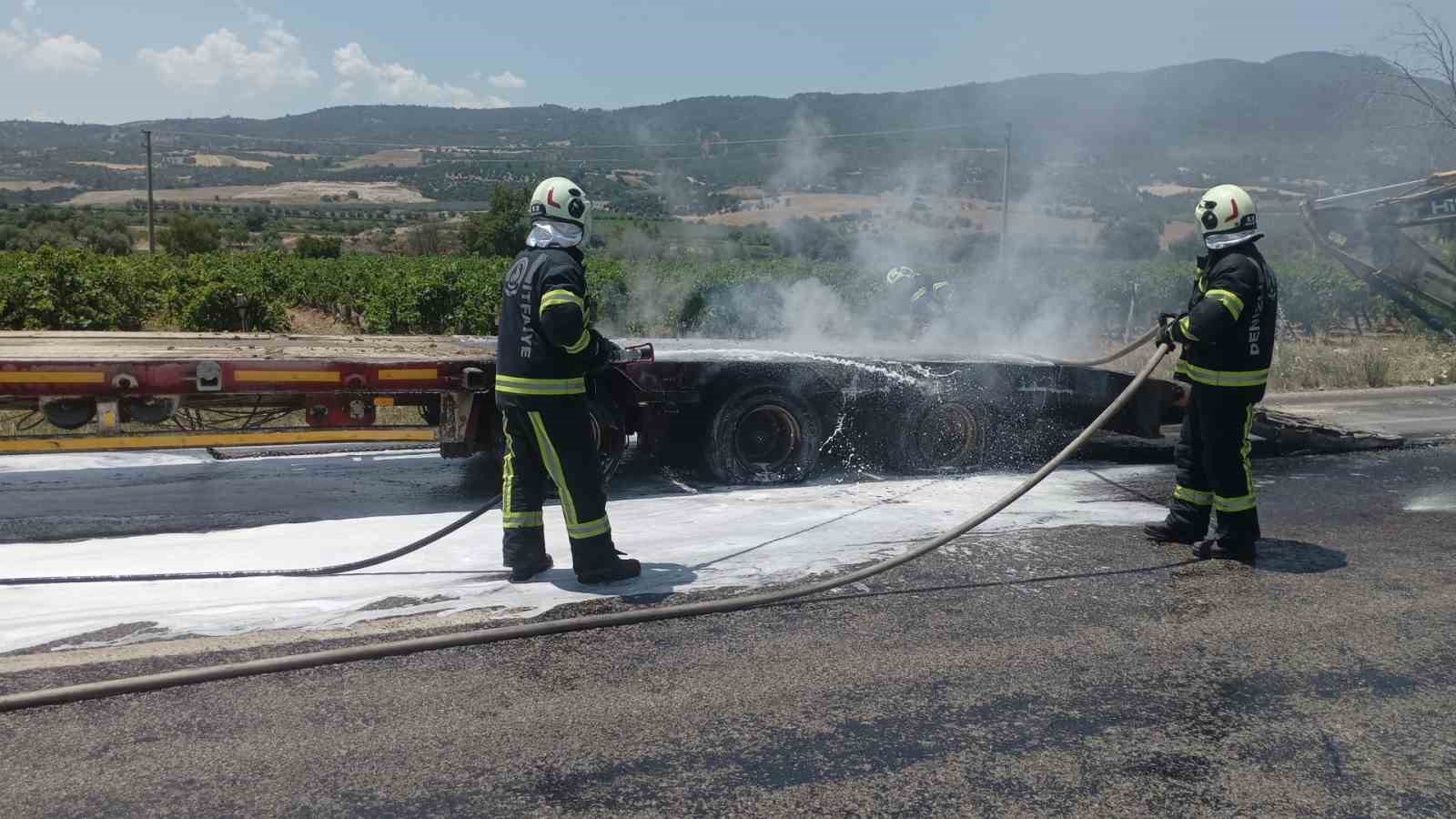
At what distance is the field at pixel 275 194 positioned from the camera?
8344cm

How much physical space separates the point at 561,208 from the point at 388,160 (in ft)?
294

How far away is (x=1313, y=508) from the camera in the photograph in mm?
7578

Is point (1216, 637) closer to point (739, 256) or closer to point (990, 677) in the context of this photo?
point (990, 677)

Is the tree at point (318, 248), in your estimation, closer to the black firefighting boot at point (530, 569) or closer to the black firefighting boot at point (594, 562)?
the black firefighting boot at point (530, 569)

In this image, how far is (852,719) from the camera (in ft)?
13.3

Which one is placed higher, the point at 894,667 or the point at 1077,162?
the point at 1077,162

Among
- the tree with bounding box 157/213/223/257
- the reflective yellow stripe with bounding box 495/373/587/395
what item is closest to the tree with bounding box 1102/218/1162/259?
the reflective yellow stripe with bounding box 495/373/587/395

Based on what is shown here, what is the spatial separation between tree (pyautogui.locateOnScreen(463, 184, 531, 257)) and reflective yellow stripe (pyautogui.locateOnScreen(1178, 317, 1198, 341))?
2964 centimetres

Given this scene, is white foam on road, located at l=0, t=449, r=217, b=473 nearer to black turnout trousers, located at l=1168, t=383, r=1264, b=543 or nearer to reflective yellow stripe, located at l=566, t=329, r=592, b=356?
reflective yellow stripe, located at l=566, t=329, r=592, b=356

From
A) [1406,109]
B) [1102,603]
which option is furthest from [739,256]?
[1102,603]

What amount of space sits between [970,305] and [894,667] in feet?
34.6

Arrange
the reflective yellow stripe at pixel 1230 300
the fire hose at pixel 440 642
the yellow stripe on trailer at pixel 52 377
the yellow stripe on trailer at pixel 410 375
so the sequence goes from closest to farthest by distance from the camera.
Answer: the fire hose at pixel 440 642 < the reflective yellow stripe at pixel 1230 300 < the yellow stripe on trailer at pixel 52 377 < the yellow stripe on trailer at pixel 410 375

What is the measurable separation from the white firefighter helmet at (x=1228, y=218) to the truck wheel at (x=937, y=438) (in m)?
2.76

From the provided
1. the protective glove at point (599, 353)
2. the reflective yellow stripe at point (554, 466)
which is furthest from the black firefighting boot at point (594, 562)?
the protective glove at point (599, 353)
